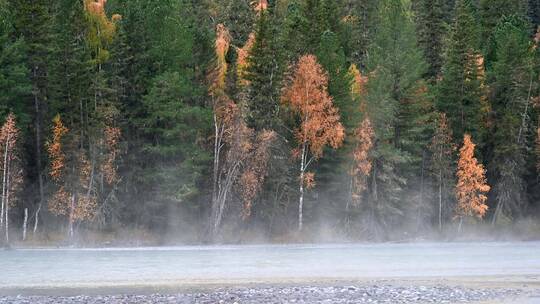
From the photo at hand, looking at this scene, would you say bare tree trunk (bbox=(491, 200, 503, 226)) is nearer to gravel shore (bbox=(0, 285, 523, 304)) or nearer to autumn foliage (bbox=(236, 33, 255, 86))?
autumn foliage (bbox=(236, 33, 255, 86))

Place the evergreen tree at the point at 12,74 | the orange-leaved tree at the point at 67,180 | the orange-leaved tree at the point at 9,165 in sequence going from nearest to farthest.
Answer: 1. the orange-leaved tree at the point at 9,165
2. the evergreen tree at the point at 12,74
3. the orange-leaved tree at the point at 67,180

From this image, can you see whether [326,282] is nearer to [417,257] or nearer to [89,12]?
[417,257]

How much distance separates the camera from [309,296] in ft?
79.8

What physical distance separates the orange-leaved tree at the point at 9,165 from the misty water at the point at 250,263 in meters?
4.50

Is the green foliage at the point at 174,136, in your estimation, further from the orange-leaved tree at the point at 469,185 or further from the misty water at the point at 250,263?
the orange-leaved tree at the point at 469,185

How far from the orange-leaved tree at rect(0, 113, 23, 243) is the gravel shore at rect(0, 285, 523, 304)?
22560mm

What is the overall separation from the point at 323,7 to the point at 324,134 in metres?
A: 10.9

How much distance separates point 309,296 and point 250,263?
11609 mm

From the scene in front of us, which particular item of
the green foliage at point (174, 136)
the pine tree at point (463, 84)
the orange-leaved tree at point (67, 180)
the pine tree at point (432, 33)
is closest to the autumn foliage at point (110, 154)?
the orange-leaved tree at point (67, 180)

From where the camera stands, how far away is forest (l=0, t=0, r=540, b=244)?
1927 inches

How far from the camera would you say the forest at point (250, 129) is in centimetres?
4894

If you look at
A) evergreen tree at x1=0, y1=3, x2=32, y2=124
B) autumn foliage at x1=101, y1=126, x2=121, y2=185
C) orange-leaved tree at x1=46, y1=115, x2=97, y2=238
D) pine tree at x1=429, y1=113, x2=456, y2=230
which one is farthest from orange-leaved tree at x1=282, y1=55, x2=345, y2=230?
evergreen tree at x1=0, y1=3, x2=32, y2=124

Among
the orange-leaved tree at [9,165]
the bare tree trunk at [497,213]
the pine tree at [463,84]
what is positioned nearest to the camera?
the orange-leaved tree at [9,165]

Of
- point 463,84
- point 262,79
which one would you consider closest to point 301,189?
point 262,79
